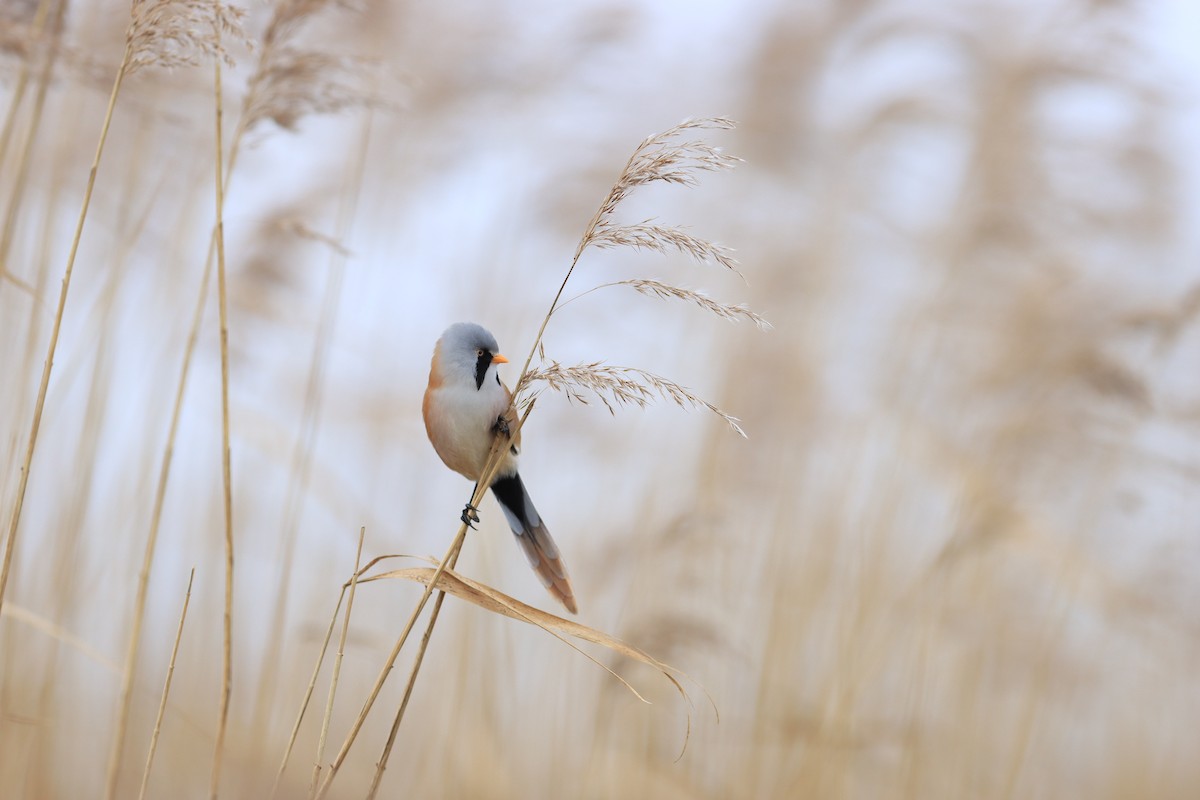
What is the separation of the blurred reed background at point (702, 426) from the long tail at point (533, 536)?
112 centimetres

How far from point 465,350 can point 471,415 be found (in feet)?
0.25

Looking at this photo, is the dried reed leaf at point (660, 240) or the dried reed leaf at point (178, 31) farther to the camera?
the dried reed leaf at point (178, 31)

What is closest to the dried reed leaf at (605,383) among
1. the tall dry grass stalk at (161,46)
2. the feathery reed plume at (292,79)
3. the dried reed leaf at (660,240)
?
the dried reed leaf at (660,240)

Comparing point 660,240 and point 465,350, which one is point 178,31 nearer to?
point 465,350

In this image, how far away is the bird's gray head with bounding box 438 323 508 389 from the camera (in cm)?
100

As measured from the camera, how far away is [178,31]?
3.45 ft

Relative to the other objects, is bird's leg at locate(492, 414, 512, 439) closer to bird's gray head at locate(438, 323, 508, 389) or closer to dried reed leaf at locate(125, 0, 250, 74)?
bird's gray head at locate(438, 323, 508, 389)

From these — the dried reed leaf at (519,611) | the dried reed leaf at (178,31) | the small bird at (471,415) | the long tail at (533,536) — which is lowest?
the dried reed leaf at (519,611)

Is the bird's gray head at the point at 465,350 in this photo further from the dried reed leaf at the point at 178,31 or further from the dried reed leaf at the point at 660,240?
the dried reed leaf at the point at 178,31

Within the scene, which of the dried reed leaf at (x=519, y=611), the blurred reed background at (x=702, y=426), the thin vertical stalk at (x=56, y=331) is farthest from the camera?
→ the blurred reed background at (x=702, y=426)

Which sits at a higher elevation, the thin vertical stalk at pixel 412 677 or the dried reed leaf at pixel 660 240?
the dried reed leaf at pixel 660 240

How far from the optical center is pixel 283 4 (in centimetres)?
117

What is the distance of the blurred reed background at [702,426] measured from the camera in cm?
237

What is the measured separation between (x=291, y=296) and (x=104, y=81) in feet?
3.97
